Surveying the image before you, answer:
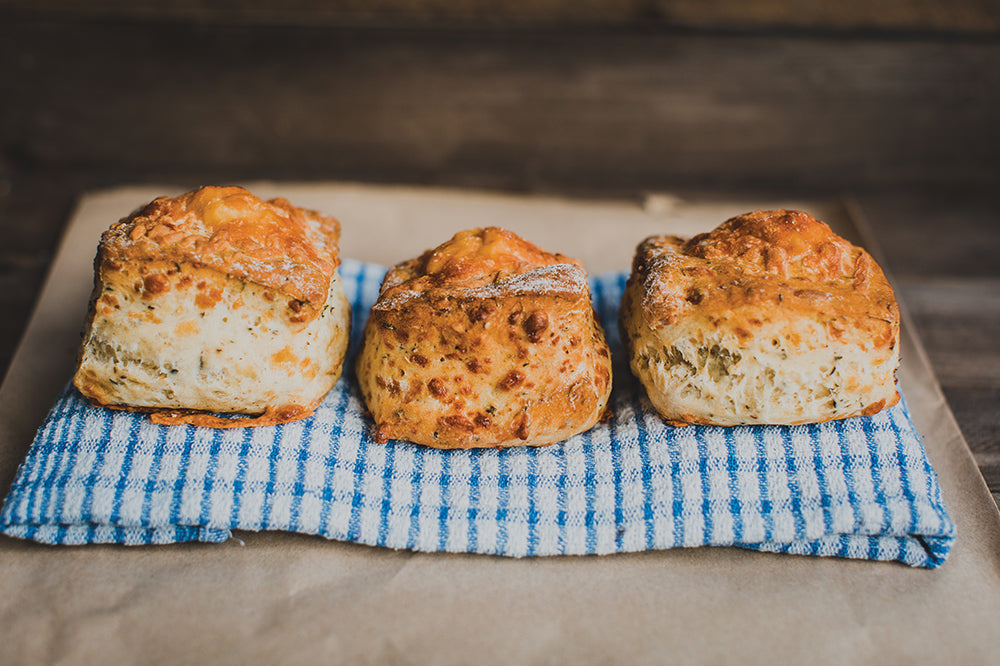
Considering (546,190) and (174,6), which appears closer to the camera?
(174,6)

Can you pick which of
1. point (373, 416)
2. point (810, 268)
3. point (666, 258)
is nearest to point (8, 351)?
point (373, 416)

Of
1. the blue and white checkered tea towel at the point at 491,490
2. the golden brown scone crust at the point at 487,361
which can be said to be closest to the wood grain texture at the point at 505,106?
the golden brown scone crust at the point at 487,361

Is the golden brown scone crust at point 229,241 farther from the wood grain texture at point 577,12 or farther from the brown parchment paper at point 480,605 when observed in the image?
the wood grain texture at point 577,12

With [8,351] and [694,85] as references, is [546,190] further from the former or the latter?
[8,351]

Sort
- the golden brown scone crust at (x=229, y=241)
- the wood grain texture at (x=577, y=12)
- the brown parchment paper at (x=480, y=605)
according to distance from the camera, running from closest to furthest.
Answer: the brown parchment paper at (x=480, y=605), the golden brown scone crust at (x=229, y=241), the wood grain texture at (x=577, y=12)

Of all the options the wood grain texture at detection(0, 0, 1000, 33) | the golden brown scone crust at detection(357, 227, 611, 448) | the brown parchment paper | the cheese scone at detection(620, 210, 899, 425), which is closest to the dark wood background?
the wood grain texture at detection(0, 0, 1000, 33)

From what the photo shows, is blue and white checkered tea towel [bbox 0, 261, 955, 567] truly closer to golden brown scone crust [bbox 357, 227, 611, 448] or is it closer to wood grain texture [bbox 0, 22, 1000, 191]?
golden brown scone crust [bbox 357, 227, 611, 448]

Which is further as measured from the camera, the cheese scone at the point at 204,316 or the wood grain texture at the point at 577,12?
the wood grain texture at the point at 577,12
